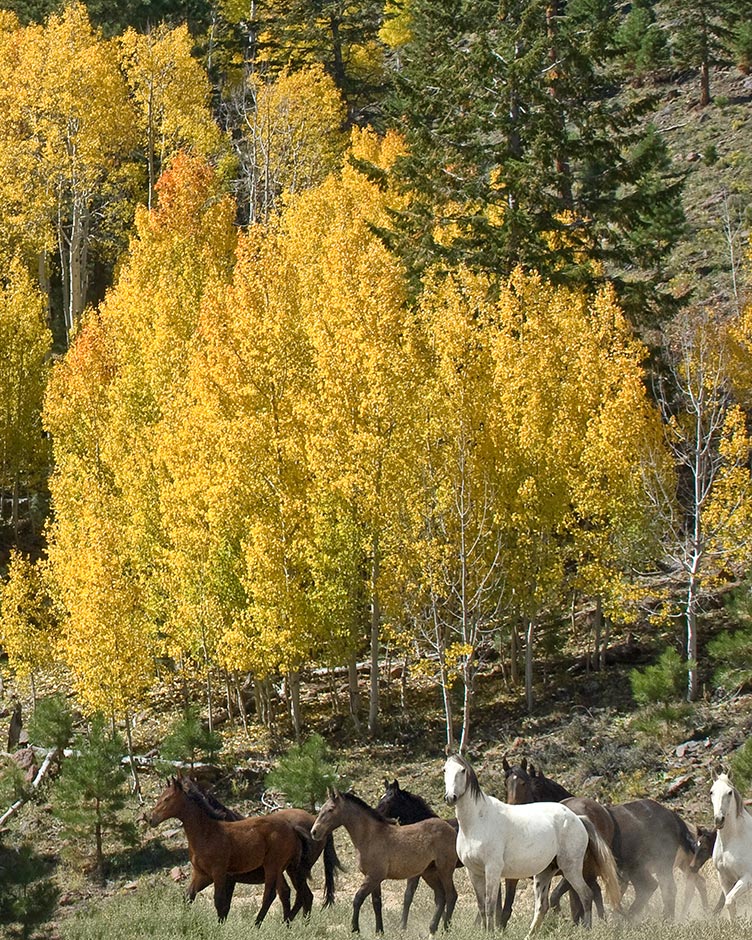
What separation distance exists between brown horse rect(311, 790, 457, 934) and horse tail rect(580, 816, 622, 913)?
1.39 meters

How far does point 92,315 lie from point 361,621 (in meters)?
16.1

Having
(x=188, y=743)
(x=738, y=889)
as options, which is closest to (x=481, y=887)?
(x=738, y=889)

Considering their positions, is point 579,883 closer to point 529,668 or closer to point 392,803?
point 392,803

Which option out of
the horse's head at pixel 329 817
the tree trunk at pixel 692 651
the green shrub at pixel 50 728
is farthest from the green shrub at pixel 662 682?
the green shrub at pixel 50 728

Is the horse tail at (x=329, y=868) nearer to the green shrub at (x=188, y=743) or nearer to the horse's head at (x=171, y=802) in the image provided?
the horse's head at (x=171, y=802)

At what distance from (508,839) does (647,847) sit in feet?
7.24

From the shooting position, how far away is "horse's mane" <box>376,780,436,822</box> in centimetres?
1230

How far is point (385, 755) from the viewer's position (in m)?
22.1

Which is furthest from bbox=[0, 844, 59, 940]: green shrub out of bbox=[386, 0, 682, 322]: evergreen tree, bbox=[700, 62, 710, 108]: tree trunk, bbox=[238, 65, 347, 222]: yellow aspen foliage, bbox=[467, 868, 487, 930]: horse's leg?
bbox=[700, 62, 710, 108]: tree trunk

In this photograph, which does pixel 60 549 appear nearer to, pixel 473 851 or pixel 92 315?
pixel 92 315

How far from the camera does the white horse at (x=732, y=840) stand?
34.6 ft

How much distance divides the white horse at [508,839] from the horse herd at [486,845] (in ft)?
0.03

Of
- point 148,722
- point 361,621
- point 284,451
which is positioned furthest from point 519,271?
point 148,722

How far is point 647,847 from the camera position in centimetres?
1188
